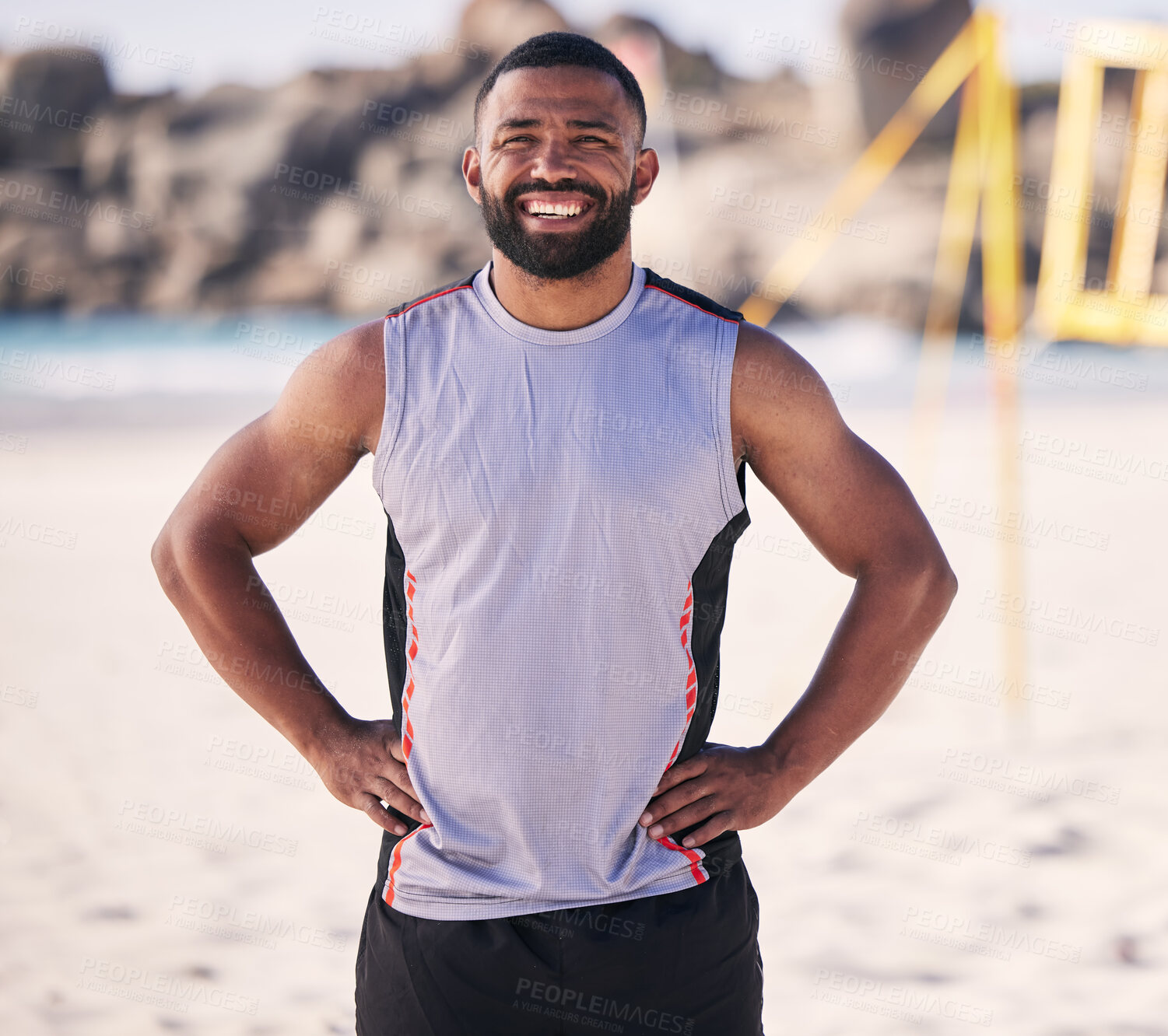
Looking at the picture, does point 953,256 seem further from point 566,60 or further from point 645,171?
point 566,60

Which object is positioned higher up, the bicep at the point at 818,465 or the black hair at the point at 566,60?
the black hair at the point at 566,60

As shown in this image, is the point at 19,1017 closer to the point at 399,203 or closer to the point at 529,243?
the point at 529,243

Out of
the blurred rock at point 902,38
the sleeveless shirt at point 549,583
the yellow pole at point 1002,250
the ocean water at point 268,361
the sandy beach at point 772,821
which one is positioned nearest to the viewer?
the sleeveless shirt at point 549,583

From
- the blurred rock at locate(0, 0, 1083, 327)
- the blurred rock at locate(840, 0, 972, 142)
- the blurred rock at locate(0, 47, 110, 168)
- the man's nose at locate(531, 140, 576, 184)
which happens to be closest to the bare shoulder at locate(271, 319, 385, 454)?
the man's nose at locate(531, 140, 576, 184)

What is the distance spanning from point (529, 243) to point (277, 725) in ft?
2.83

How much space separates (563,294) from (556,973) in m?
0.94

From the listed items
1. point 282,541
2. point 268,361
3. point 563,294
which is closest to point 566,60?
point 563,294

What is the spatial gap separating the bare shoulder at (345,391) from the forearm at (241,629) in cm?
26

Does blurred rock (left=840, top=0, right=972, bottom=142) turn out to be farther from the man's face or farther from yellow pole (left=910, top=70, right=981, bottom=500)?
the man's face

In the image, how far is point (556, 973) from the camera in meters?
1.46

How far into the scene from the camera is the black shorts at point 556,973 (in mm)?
1463

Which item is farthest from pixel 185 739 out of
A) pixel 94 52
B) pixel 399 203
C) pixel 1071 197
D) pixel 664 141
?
pixel 94 52

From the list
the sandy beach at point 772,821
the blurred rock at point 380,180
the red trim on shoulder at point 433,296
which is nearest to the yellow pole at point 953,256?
the sandy beach at point 772,821

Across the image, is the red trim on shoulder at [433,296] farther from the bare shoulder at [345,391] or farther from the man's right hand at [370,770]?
the man's right hand at [370,770]
